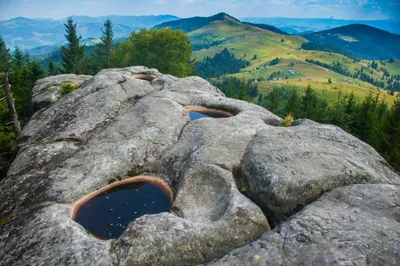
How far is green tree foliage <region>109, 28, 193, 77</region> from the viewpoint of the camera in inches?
3378

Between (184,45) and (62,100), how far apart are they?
6156 centimetres

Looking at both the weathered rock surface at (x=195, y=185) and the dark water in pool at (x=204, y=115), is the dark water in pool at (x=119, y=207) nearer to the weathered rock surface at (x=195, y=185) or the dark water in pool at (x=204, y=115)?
Answer: the weathered rock surface at (x=195, y=185)

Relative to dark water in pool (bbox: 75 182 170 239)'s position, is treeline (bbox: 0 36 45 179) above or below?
below

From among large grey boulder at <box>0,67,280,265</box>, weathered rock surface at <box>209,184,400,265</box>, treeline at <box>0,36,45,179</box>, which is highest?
weathered rock surface at <box>209,184,400,265</box>

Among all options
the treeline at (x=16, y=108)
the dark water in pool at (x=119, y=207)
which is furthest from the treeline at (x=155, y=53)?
the dark water in pool at (x=119, y=207)

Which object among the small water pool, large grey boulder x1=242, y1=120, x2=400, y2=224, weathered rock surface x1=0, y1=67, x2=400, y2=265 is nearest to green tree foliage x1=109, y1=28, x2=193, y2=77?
the small water pool

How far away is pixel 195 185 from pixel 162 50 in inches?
3001

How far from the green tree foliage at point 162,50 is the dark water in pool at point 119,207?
2772 inches

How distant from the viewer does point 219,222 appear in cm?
1390

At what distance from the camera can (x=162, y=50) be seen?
87250 mm

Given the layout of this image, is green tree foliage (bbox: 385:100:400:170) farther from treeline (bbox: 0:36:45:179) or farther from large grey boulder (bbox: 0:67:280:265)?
treeline (bbox: 0:36:45:179)

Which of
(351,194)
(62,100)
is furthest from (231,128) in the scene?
(62,100)

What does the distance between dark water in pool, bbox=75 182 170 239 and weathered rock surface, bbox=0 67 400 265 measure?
35.6 inches

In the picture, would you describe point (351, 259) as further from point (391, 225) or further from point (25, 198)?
point (25, 198)
